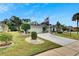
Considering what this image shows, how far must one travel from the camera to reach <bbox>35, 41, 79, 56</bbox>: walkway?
9.95ft

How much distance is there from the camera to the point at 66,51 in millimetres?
3051

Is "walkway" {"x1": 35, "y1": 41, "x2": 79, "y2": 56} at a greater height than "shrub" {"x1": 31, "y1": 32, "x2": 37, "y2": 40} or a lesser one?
lesser

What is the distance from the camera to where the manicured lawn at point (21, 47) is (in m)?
3.05

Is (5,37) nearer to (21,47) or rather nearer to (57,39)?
(21,47)

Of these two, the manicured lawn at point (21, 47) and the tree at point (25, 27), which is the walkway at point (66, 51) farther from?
the tree at point (25, 27)

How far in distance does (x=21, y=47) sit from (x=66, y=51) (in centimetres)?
55

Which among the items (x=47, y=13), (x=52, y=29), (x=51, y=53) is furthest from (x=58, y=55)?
(x=47, y=13)

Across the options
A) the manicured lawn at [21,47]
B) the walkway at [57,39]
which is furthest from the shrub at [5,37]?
the walkway at [57,39]

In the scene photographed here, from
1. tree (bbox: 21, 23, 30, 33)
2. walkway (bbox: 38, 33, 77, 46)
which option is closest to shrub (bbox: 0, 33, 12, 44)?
tree (bbox: 21, 23, 30, 33)

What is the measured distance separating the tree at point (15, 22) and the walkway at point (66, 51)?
1.47 feet

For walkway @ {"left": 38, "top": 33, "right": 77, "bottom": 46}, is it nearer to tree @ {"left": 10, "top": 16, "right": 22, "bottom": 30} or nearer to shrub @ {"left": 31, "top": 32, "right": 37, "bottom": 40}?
shrub @ {"left": 31, "top": 32, "right": 37, "bottom": 40}

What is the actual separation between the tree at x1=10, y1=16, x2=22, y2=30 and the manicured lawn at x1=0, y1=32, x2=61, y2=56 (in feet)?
0.29

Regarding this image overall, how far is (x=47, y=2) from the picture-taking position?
3.02m

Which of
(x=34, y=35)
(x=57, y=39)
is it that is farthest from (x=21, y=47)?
(x=57, y=39)
